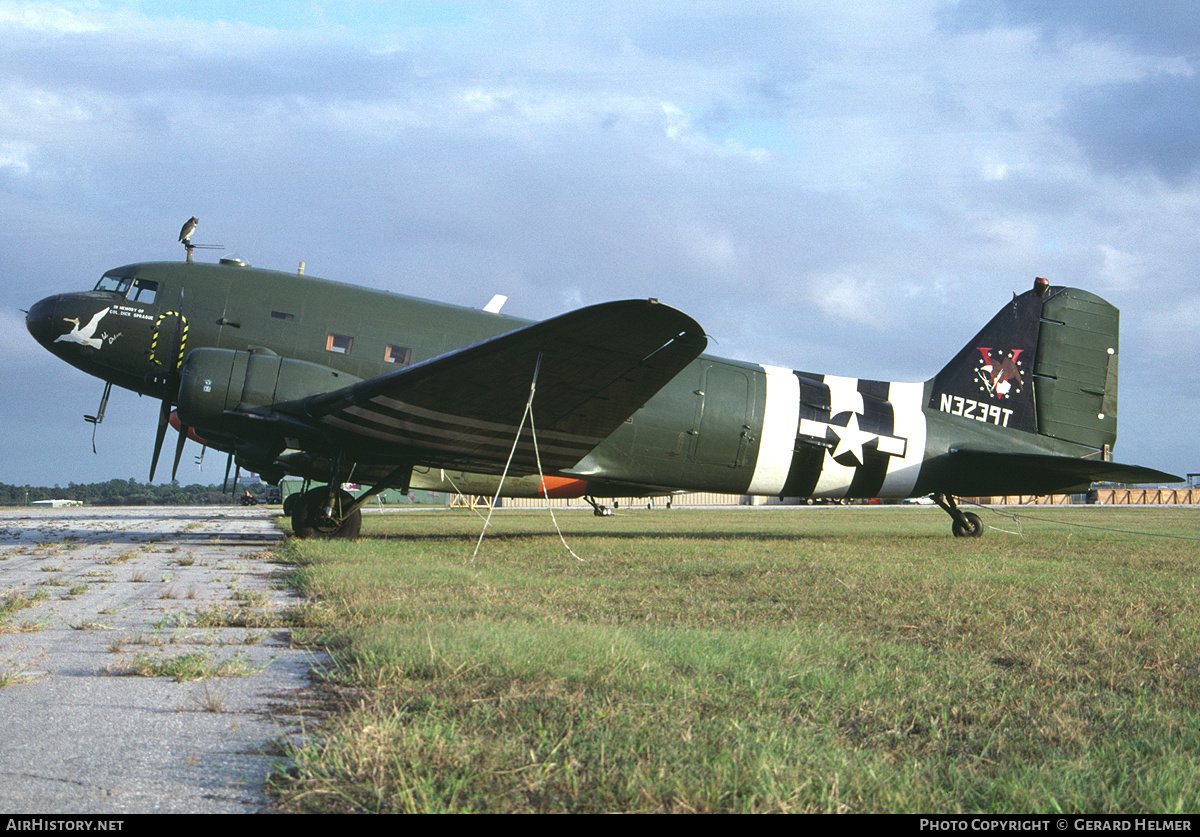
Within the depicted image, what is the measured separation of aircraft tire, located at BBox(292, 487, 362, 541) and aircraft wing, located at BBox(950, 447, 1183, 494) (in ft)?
38.9

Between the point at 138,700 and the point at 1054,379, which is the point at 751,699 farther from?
the point at 1054,379

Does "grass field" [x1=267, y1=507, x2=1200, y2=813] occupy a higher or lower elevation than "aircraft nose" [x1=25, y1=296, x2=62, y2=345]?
lower

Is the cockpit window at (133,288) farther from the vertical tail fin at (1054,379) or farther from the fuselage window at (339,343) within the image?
the vertical tail fin at (1054,379)

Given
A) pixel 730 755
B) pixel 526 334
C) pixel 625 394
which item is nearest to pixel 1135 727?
pixel 730 755

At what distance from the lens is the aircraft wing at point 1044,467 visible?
49.3ft

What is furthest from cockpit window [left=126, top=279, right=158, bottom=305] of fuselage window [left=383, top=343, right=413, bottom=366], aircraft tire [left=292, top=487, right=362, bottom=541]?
aircraft tire [left=292, top=487, right=362, bottom=541]

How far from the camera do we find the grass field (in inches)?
93.0

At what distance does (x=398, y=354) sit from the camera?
13.3m

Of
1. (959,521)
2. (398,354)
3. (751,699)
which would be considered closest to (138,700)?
(751,699)

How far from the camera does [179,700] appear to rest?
351cm

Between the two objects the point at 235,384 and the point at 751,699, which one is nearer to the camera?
the point at 751,699

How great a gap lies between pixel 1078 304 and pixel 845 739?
57.1ft

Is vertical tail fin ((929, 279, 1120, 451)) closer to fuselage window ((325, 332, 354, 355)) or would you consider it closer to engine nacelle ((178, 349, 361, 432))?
fuselage window ((325, 332, 354, 355))

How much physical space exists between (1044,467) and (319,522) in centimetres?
1384
